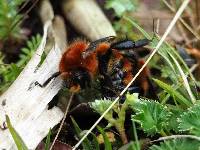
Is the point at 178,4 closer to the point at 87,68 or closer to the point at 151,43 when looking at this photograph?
the point at 151,43

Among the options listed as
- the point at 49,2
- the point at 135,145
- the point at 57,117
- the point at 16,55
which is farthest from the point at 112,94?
the point at 49,2

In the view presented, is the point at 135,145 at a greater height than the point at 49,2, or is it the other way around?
the point at 49,2

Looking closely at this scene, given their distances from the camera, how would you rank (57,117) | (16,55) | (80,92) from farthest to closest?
1. (16,55)
2. (80,92)
3. (57,117)

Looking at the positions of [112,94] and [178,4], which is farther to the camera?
[178,4]

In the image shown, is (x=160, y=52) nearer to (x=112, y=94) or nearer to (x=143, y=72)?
(x=143, y=72)

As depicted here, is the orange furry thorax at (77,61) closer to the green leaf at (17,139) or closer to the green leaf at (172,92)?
the green leaf at (172,92)

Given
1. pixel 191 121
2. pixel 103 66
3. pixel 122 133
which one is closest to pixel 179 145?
pixel 191 121

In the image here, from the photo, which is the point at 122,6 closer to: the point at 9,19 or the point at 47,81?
the point at 9,19

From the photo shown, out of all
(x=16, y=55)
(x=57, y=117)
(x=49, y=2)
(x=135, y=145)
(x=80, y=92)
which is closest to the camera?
(x=135, y=145)

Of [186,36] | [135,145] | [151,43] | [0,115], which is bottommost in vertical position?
[186,36]
